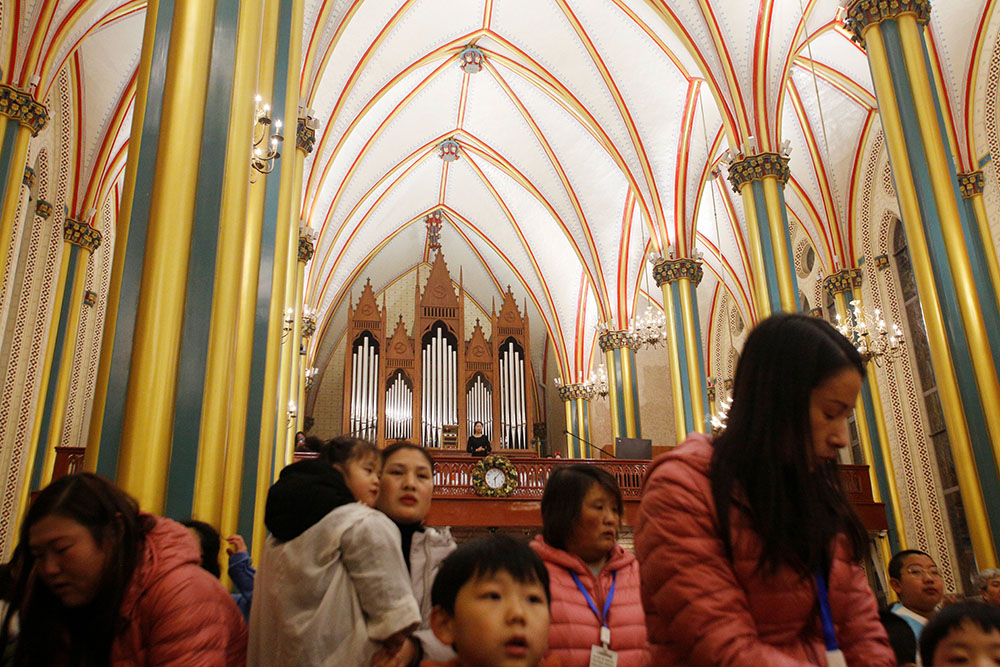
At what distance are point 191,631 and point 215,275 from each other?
2669 millimetres

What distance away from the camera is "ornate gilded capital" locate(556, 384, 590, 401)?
18655 mm

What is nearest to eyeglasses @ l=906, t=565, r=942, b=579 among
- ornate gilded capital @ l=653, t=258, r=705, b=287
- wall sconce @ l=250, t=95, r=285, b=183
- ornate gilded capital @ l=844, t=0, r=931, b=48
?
wall sconce @ l=250, t=95, r=285, b=183

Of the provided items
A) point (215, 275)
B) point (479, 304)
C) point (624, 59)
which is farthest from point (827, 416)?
point (479, 304)

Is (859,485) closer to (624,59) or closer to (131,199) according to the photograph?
(624,59)

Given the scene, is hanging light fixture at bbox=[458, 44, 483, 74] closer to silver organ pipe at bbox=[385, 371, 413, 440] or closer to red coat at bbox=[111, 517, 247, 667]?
silver organ pipe at bbox=[385, 371, 413, 440]

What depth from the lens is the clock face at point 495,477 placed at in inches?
381

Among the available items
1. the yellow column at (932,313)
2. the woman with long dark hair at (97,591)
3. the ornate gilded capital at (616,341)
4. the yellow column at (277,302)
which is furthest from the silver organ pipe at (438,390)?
the woman with long dark hair at (97,591)

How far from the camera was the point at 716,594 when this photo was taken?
1.23m

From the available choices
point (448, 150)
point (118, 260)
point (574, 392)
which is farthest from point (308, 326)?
point (118, 260)

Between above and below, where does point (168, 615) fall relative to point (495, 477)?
below

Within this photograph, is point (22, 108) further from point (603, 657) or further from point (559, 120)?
point (559, 120)

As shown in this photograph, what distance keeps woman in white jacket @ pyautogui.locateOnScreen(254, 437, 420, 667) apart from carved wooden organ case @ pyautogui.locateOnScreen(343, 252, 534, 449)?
48.3 feet

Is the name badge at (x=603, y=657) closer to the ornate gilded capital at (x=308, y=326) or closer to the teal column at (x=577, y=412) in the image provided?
the ornate gilded capital at (x=308, y=326)

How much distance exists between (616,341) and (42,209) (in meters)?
9.89
